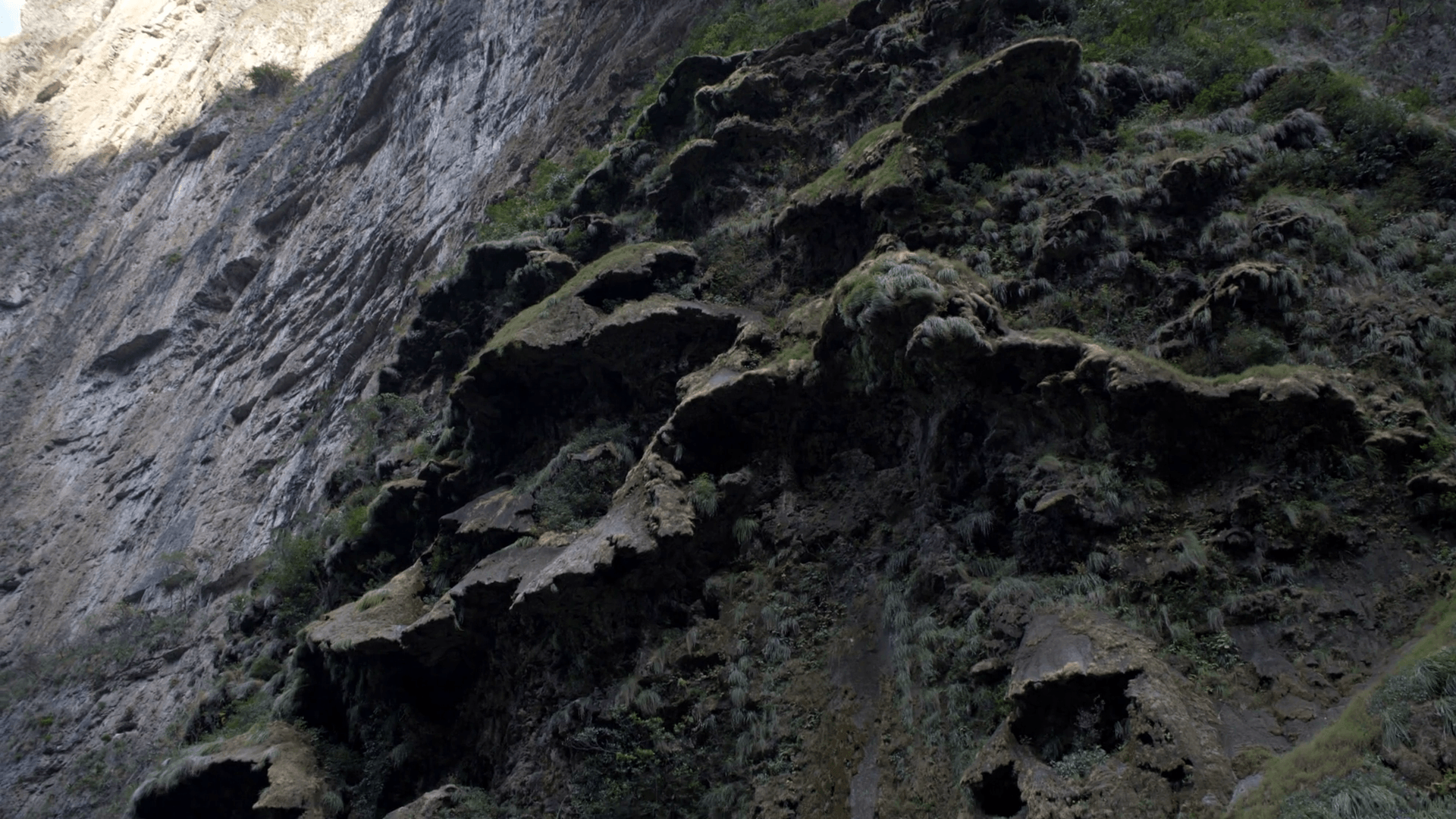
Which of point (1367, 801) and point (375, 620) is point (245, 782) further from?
point (1367, 801)

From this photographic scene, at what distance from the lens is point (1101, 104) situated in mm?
14625

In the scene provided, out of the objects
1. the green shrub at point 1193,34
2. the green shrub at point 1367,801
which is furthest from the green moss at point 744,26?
the green shrub at point 1367,801

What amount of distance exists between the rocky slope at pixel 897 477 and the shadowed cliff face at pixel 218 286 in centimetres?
233

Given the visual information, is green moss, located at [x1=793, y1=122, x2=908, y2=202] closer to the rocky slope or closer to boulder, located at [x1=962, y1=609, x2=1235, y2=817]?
the rocky slope

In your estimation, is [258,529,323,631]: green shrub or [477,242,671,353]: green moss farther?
[258,529,323,631]: green shrub

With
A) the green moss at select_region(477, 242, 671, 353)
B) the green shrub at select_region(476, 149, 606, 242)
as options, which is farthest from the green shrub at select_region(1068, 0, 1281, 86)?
the green shrub at select_region(476, 149, 606, 242)

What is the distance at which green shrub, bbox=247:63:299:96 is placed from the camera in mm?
49975

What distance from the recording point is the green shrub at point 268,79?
4997cm

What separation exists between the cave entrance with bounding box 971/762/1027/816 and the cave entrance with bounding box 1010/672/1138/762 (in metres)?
0.32

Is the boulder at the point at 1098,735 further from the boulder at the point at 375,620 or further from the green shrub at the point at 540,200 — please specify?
the green shrub at the point at 540,200

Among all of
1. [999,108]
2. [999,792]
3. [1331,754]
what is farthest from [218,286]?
[1331,754]

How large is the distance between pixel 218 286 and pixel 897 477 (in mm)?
36276

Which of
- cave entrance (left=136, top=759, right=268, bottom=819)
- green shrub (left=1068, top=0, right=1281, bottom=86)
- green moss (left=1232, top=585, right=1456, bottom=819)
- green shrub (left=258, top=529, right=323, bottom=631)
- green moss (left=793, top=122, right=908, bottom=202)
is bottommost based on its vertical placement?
green shrub (left=258, top=529, right=323, bottom=631)

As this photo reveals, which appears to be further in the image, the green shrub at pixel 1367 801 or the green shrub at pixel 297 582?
the green shrub at pixel 297 582
